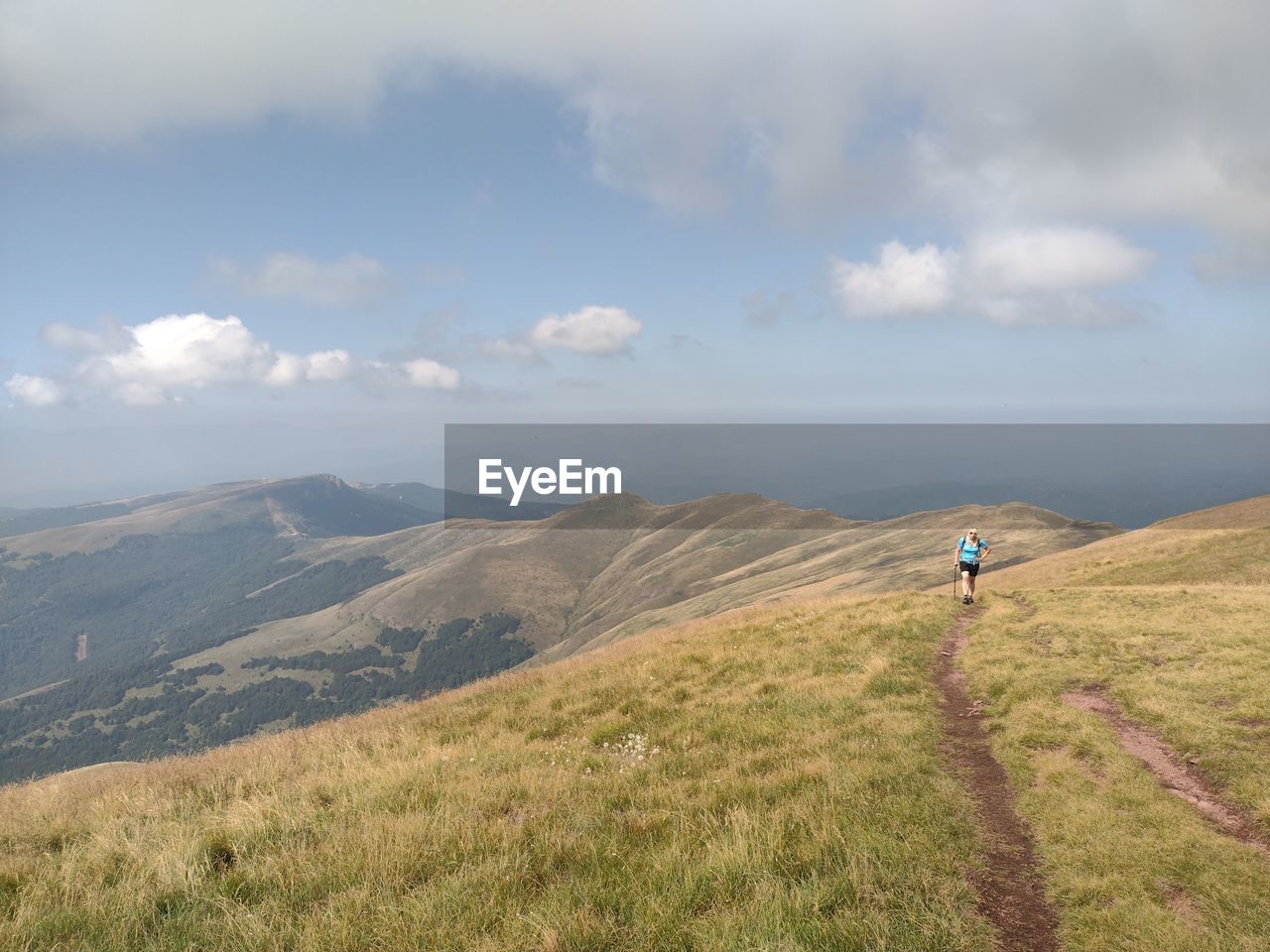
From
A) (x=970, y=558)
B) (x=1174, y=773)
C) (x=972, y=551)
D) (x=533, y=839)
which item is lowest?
(x=1174, y=773)

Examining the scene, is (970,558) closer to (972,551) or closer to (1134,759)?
(972,551)

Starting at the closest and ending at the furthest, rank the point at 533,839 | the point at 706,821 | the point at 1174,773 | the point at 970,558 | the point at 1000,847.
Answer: the point at 533,839, the point at 1000,847, the point at 706,821, the point at 1174,773, the point at 970,558

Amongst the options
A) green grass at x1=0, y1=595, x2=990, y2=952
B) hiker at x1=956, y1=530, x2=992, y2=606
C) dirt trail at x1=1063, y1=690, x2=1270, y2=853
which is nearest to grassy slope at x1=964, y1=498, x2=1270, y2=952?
dirt trail at x1=1063, y1=690, x2=1270, y2=853

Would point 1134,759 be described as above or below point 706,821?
below

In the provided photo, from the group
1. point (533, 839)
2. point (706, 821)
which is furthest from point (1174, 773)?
point (533, 839)

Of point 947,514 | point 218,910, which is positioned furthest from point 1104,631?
point 947,514

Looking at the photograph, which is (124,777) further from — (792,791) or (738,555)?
(738,555)

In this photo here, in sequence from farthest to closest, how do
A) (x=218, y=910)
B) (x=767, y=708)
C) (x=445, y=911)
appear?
(x=767, y=708), (x=218, y=910), (x=445, y=911)

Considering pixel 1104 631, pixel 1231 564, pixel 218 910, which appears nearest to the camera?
pixel 218 910
